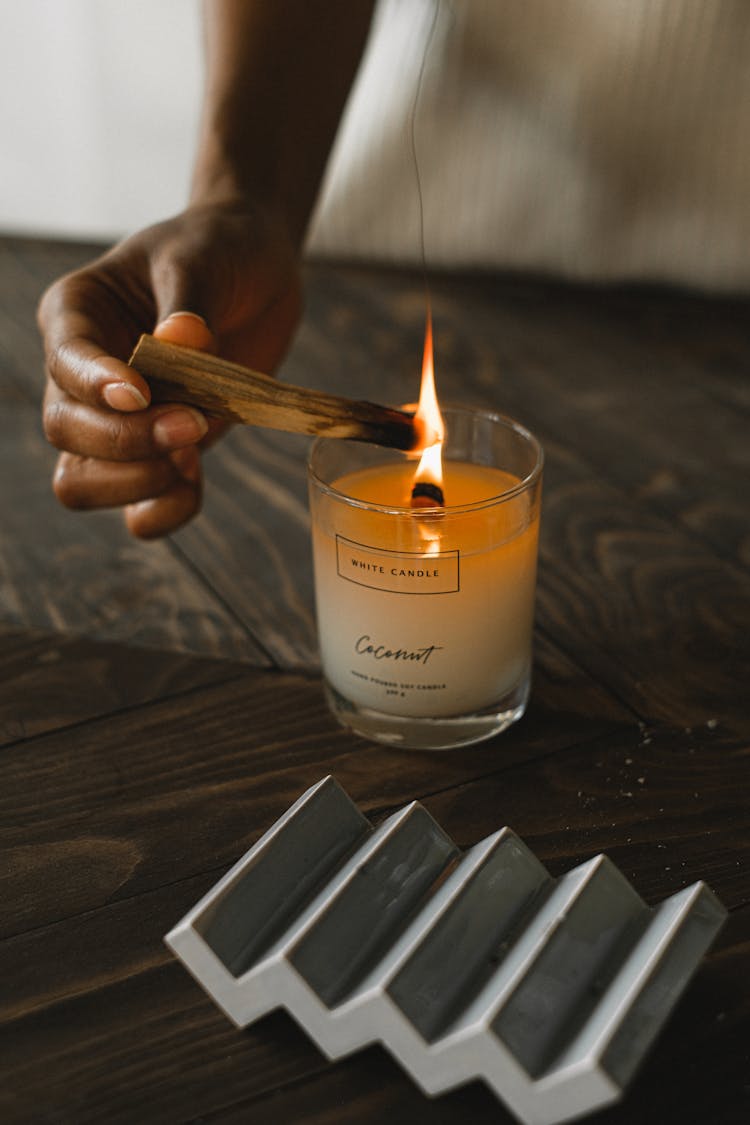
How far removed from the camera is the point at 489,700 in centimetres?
52

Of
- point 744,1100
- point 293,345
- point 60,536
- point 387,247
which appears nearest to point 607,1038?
point 744,1100

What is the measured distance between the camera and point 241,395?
477 mm

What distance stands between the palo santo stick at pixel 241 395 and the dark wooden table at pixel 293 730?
0.14m

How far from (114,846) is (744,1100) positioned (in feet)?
0.80

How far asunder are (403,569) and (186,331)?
16 cm

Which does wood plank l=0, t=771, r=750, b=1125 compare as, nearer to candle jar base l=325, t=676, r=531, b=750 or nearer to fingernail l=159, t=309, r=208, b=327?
candle jar base l=325, t=676, r=531, b=750

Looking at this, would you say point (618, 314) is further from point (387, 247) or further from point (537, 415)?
point (387, 247)

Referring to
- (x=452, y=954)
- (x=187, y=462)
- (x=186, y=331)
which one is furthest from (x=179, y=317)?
(x=452, y=954)

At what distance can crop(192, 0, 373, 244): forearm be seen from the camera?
77 cm

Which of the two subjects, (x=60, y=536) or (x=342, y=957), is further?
(x=60, y=536)

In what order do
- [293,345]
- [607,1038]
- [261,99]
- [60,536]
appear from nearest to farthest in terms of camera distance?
[607,1038]
[60,536]
[261,99]
[293,345]

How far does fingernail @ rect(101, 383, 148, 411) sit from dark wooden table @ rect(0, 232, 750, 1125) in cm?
13

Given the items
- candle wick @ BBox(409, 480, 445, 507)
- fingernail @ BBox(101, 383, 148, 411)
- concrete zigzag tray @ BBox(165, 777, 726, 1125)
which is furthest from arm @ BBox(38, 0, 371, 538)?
concrete zigzag tray @ BBox(165, 777, 726, 1125)

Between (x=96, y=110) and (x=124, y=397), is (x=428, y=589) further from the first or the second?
(x=96, y=110)
